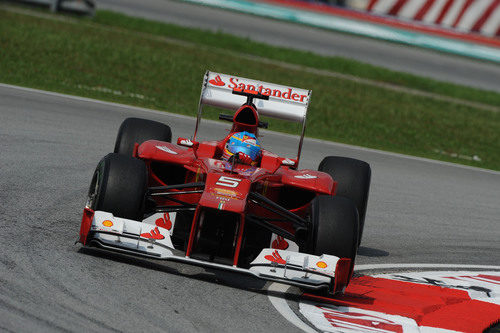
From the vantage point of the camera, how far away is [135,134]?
8.87m

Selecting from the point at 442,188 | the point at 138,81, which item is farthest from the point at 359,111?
the point at 442,188

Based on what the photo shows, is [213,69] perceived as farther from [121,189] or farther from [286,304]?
[286,304]

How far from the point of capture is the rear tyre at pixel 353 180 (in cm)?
858

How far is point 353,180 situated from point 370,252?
81 cm

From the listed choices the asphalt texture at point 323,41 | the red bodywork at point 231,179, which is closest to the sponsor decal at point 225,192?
the red bodywork at point 231,179

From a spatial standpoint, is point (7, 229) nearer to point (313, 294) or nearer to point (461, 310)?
point (313, 294)

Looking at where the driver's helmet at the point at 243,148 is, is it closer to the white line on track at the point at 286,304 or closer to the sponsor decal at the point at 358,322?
the white line on track at the point at 286,304

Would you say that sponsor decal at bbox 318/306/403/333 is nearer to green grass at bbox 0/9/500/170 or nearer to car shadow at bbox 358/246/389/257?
car shadow at bbox 358/246/389/257

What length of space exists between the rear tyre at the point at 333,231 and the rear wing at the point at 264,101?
2.00 meters

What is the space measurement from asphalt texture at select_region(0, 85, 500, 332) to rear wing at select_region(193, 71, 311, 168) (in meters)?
1.49

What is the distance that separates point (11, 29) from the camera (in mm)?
20562

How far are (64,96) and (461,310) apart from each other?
30.4 feet

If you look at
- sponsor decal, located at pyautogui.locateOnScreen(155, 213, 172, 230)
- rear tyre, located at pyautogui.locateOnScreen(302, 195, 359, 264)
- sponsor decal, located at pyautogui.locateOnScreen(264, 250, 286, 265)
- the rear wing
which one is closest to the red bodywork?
sponsor decal, located at pyautogui.locateOnScreen(155, 213, 172, 230)

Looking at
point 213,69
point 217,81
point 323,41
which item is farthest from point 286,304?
point 323,41
